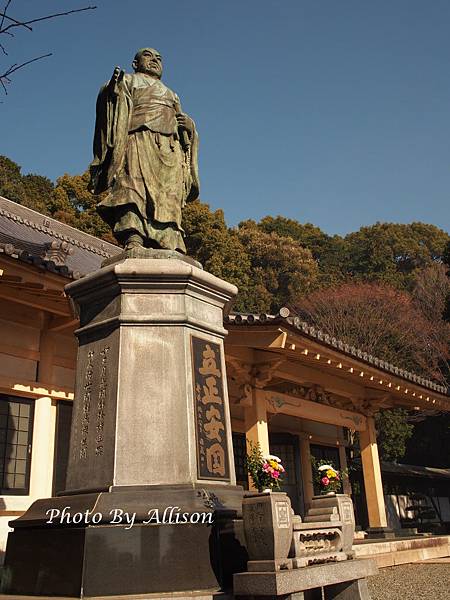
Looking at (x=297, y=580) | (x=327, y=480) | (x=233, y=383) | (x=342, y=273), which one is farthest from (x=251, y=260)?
(x=297, y=580)

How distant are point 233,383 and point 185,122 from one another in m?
6.87

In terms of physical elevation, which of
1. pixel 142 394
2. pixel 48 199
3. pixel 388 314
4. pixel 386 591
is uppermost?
pixel 48 199

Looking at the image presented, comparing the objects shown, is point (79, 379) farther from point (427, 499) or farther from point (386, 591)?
point (427, 499)

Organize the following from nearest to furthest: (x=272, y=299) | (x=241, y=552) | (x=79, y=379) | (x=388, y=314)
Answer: (x=241, y=552) < (x=79, y=379) < (x=388, y=314) < (x=272, y=299)

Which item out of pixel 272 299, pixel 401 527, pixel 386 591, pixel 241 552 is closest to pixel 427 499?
pixel 401 527

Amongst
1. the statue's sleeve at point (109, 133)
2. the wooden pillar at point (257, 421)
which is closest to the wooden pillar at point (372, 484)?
the wooden pillar at point (257, 421)

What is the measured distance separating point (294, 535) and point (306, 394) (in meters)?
9.40

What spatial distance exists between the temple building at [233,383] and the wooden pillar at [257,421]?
20mm

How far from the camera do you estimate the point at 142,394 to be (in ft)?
16.7

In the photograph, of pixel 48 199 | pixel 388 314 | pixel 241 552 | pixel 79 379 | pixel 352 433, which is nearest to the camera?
pixel 241 552

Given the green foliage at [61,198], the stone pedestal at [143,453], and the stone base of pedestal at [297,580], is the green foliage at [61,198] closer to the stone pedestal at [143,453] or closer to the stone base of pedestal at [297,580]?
the stone pedestal at [143,453]

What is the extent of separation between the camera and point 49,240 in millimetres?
14883

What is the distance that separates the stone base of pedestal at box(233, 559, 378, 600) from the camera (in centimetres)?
388

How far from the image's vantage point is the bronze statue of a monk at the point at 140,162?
6.02 m
